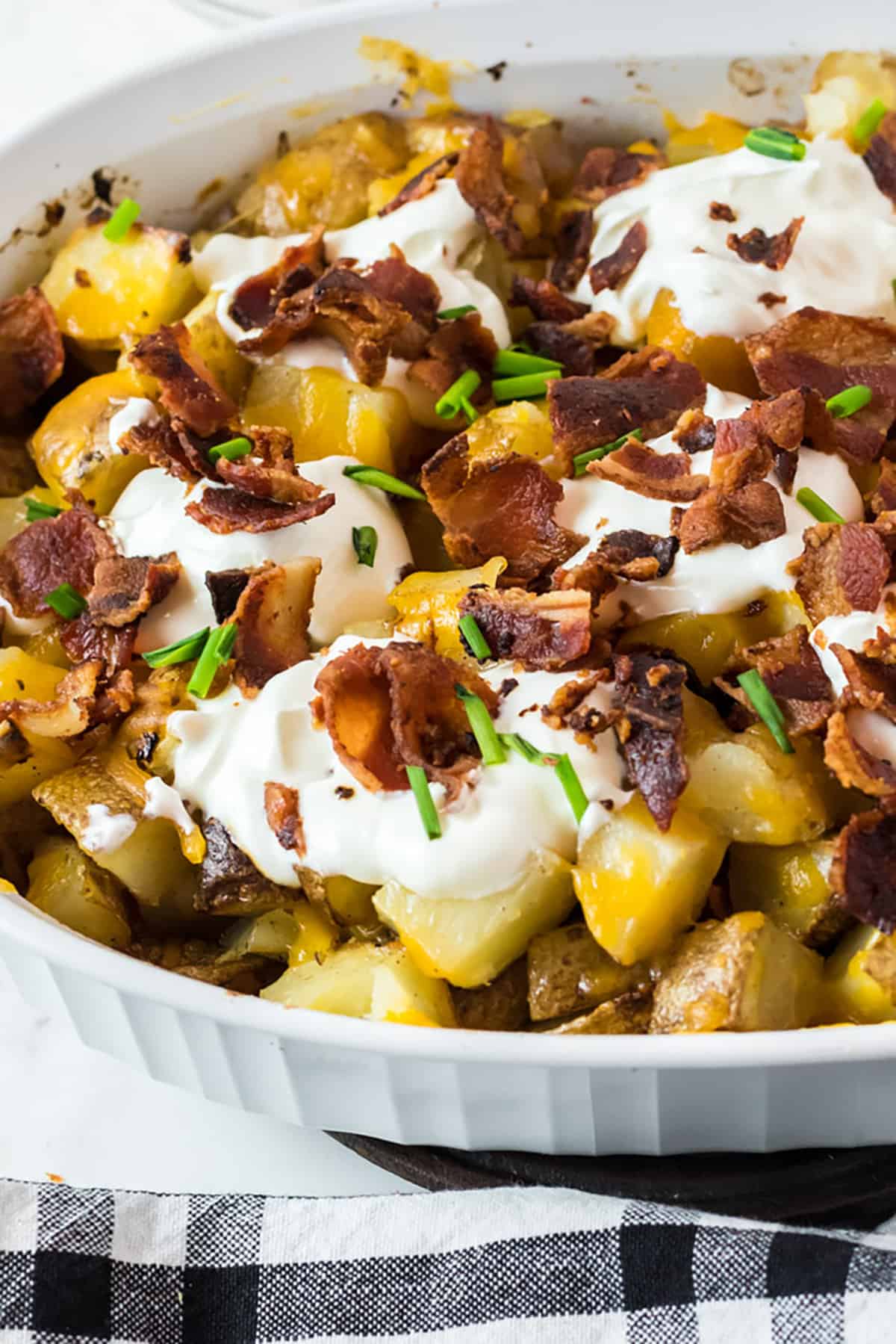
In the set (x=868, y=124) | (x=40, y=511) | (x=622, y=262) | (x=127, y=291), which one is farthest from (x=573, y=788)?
(x=868, y=124)

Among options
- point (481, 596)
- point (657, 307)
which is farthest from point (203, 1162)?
point (657, 307)

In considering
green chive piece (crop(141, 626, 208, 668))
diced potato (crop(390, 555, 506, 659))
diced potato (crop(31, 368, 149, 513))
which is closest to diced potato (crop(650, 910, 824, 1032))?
diced potato (crop(390, 555, 506, 659))

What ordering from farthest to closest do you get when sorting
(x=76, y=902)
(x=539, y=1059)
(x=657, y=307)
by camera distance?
1. (x=657, y=307)
2. (x=76, y=902)
3. (x=539, y=1059)

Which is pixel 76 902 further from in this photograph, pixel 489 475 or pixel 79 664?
pixel 489 475

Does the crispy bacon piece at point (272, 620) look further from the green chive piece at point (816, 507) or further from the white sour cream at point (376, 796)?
the green chive piece at point (816, 507)

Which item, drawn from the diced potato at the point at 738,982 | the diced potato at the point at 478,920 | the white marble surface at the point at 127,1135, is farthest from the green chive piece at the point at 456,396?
the white marble surface at the point at 127,1135

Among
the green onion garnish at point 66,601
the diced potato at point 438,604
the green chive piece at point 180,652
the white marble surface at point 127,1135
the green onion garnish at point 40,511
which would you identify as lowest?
the white marble surface at point 127,1135
